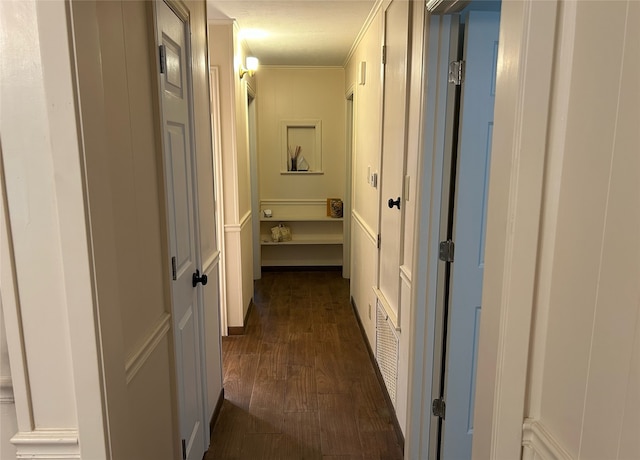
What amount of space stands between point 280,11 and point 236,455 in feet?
9.17

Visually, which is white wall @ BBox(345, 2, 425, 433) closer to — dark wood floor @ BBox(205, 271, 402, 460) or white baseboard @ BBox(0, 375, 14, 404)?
dark wood floor @ BBox(205, 271, 402, 460)

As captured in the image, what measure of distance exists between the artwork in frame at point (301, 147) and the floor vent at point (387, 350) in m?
2.88

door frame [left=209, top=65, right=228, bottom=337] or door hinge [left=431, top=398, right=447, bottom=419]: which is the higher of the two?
door frame [left=209, top=65, right=228, bottom=337]

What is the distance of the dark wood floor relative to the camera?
230 centimetres

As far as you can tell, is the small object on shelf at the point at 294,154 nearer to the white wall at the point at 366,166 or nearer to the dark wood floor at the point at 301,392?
the white wall at the point at 366,166

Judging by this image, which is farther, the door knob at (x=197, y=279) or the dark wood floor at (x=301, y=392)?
the dark wood floor at (x=301, y=392)

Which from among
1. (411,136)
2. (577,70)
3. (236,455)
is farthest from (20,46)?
(236,455)

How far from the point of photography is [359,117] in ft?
13.0

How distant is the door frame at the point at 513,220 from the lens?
898 millimetres

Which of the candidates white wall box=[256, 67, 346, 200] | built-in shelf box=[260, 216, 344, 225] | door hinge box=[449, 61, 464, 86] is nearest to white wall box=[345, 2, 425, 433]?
door hinge box=[449, 61, 464, 86]

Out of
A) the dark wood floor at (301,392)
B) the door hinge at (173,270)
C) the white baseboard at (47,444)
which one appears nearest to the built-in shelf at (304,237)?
the dark wood floor at (301,392)

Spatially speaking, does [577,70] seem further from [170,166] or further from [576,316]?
[170,166]

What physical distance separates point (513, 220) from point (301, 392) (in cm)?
222

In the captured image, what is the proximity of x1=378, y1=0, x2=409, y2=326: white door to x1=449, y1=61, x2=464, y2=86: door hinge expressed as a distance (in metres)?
0.37
